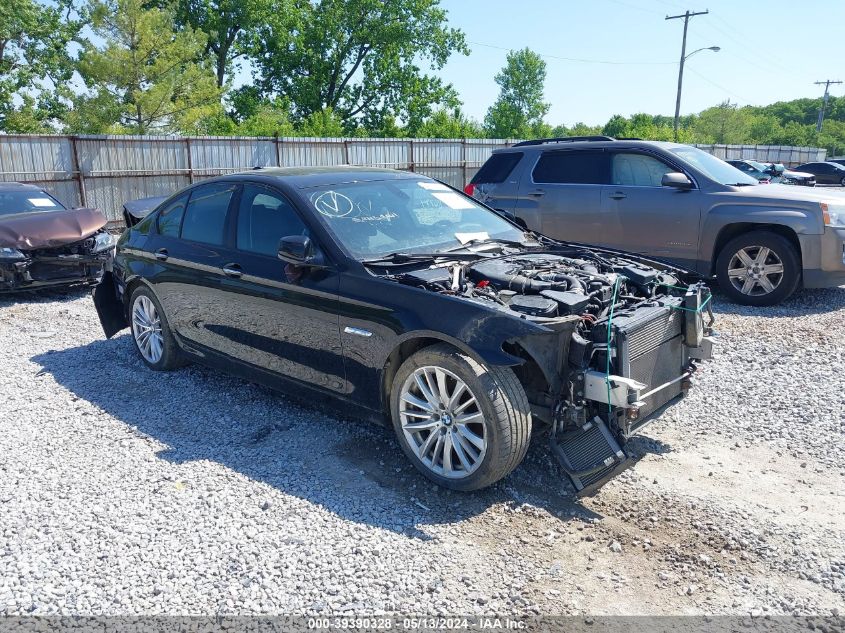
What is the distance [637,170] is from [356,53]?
114 ft

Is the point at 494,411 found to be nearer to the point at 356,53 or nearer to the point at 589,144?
the point at 589,144

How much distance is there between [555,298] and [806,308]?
5519mm

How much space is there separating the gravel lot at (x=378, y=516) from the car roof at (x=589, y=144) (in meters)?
4.05

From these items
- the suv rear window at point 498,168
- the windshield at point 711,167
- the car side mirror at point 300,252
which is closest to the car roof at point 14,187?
the suv rear window at point 498,168

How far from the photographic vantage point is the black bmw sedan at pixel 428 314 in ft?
11.8

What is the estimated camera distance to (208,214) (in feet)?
17.5

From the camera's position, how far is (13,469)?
4.20 m

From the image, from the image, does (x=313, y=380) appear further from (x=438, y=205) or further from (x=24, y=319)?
(x=24, y=319)

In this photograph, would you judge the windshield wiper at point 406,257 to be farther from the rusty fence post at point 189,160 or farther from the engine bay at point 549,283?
the rusty fence post at point 189,160

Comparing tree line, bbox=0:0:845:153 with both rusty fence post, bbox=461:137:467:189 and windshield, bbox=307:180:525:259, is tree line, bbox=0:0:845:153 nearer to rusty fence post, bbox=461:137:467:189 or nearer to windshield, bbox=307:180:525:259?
rusty fence post, bbox=461:137:467:189

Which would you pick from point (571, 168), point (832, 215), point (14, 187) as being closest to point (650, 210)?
point (571, 168)

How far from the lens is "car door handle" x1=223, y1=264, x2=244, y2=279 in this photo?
4887mm

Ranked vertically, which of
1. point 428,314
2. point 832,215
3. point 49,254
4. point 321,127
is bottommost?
point 49,254

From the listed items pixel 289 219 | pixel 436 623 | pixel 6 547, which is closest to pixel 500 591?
pixel 436 623
